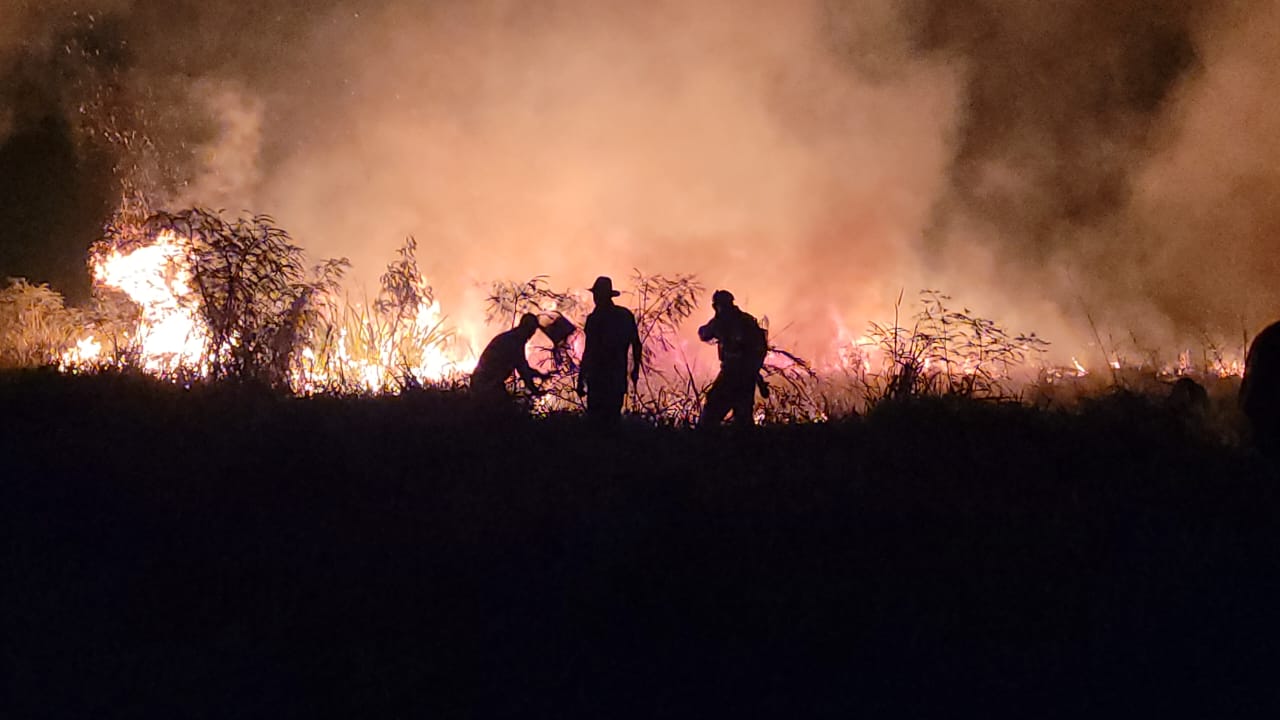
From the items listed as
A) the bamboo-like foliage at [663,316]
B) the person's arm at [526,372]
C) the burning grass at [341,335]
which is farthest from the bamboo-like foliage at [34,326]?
the bamboo-like foliage at [663,316]

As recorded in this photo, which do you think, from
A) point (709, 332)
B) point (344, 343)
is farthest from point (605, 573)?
point (344, 343)

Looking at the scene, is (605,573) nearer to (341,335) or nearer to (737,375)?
(737,375)

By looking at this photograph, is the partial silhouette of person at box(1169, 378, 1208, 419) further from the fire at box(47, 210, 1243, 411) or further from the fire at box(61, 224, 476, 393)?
the fire at box(61, 224, 476, 393)

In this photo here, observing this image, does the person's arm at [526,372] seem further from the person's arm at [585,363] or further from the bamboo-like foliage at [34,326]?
the bamboo-like foliage at [34,326]

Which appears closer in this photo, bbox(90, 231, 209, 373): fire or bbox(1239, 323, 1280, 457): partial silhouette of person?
bbox(1239, 323, 1280, 457): partial silhouette of person

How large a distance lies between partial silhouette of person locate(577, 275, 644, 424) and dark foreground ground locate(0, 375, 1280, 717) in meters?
1.03

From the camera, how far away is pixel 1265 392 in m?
7.00

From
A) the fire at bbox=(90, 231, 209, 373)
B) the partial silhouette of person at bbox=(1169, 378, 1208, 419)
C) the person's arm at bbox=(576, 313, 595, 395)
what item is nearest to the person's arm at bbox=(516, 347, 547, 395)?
the person's arm at bbox=(576, 313, 595, 395)

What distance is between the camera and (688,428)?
7633 mm

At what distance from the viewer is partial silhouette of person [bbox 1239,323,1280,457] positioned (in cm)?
691

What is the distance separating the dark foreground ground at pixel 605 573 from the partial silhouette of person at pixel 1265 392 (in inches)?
14.6

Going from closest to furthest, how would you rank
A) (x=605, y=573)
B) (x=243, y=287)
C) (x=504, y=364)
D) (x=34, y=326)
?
(x=605, y=573)
(x=504, y=364)
(x=243, y=287)
(x=34, y=326)

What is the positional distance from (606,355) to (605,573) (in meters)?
3.55

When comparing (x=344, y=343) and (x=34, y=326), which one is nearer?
(x=344, y=343)
